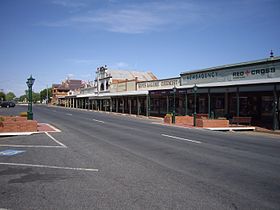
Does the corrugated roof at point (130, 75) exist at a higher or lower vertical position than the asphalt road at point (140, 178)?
higher

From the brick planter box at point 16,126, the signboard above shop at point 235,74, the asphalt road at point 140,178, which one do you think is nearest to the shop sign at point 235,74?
the signboard above shop at point 235,74

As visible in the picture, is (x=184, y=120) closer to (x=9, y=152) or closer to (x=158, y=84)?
(x=158, y=84)

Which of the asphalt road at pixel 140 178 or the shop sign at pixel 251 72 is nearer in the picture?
the asphalt road at pixel 140 178

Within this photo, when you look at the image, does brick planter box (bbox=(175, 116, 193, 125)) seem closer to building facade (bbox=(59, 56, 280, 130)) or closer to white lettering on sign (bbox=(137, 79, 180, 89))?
building facade (bbox=(59, 56, 280, 130))

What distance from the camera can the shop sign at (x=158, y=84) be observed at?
3525 cm

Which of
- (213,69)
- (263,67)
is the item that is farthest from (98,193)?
(213,69)

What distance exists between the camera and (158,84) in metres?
38.7

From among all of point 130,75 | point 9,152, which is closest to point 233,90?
point 9,152

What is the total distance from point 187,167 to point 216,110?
82.1 feet

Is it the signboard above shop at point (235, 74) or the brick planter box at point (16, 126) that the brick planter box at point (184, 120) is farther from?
the brick planter box at point (16, 126)

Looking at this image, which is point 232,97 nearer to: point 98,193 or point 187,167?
point 187,167

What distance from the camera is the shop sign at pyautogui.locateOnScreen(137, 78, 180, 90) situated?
3525 centimetres

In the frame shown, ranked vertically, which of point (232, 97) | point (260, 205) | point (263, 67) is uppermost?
point (263, 67)

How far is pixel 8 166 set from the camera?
862 cm
